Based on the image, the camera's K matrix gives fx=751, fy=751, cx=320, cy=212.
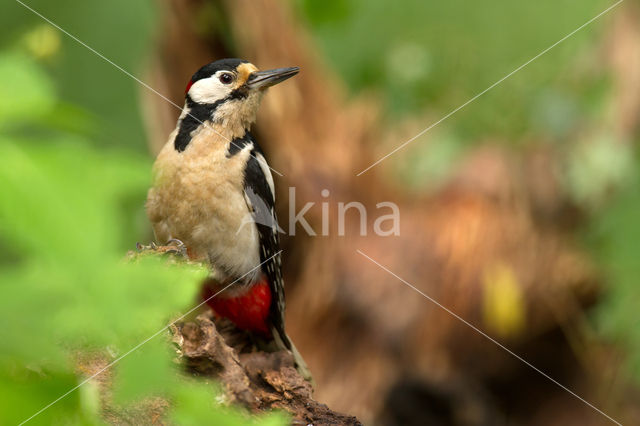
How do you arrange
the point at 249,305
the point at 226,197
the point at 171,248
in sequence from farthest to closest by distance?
the point at 249,305, the point at 226,197, the point at 171,248

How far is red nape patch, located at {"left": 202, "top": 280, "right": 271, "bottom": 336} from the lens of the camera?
297cm

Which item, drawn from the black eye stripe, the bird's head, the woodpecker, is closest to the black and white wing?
the woodpecker

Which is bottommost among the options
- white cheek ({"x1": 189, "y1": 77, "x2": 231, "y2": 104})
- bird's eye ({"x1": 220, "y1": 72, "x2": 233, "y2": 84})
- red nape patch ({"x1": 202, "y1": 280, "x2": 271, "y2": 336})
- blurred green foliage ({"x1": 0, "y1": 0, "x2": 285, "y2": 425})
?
red nape patch ({"x1": 202, "y1": 280, "x2": 271, "y2": 336})

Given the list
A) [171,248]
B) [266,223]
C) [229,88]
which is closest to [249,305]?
[266,223]

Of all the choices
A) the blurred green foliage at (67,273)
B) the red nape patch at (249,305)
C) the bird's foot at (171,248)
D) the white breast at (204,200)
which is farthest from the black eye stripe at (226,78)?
the blurred green foliage at (67,273)

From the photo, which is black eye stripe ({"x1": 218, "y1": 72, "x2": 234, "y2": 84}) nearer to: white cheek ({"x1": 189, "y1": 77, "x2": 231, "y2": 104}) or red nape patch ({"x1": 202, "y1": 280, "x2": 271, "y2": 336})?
white cheek ({"x1": 189, "y1": 77, "x2": 231, "y2": 104})

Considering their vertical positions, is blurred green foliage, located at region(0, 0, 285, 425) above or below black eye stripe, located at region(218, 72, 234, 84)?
above

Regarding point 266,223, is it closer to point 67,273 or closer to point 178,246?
point 178,246

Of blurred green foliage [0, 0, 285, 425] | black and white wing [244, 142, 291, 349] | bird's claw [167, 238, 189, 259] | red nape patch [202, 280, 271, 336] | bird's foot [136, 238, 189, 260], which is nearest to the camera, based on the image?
blurred green foliage [0, 0, 285, 425]

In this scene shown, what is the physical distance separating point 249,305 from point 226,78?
2.93ft

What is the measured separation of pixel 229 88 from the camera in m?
2.88

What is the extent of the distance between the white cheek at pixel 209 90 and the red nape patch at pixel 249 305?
74 centimetres

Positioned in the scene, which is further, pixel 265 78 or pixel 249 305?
pixel 249 305

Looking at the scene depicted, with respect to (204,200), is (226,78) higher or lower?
higher
